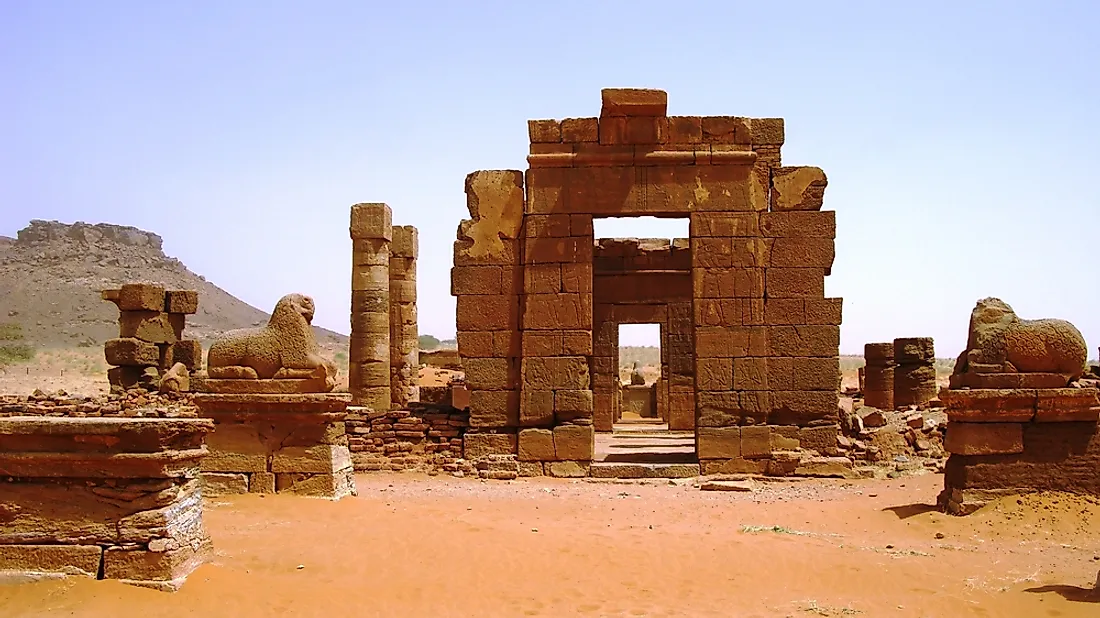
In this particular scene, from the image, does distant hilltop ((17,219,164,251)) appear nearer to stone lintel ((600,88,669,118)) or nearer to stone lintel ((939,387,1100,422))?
stone lintel ((600,88,669,118))

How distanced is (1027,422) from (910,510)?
1.46 metres

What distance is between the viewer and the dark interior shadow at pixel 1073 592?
602 cm

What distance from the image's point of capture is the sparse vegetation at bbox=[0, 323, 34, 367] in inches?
1569

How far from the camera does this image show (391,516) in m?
9.06

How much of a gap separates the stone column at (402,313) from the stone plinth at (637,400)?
10312 mm

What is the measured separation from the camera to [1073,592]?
6.27 metres

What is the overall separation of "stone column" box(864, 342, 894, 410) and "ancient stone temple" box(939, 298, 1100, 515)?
12786 mm

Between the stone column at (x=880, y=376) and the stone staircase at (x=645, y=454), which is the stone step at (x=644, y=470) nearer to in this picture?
the stone staircase at (x=645, y=454)

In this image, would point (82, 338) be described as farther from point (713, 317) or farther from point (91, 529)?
point (91, 529)

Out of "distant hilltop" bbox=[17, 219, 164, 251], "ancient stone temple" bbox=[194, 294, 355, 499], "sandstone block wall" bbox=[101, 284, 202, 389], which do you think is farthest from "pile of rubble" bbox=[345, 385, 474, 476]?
"distant hilltop" bbox=[17, 219, 164, 251]

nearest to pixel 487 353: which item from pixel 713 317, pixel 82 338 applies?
pixel 713 317

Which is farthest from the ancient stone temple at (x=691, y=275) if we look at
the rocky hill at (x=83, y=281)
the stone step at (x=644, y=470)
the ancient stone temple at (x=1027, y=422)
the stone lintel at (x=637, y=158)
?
the rocky hill at (x=83, y=281)

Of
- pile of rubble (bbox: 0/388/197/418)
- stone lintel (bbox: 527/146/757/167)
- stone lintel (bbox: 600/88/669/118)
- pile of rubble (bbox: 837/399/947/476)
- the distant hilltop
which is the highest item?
the distant hilltop

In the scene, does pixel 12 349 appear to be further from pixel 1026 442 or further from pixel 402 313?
pixel 1026 442
